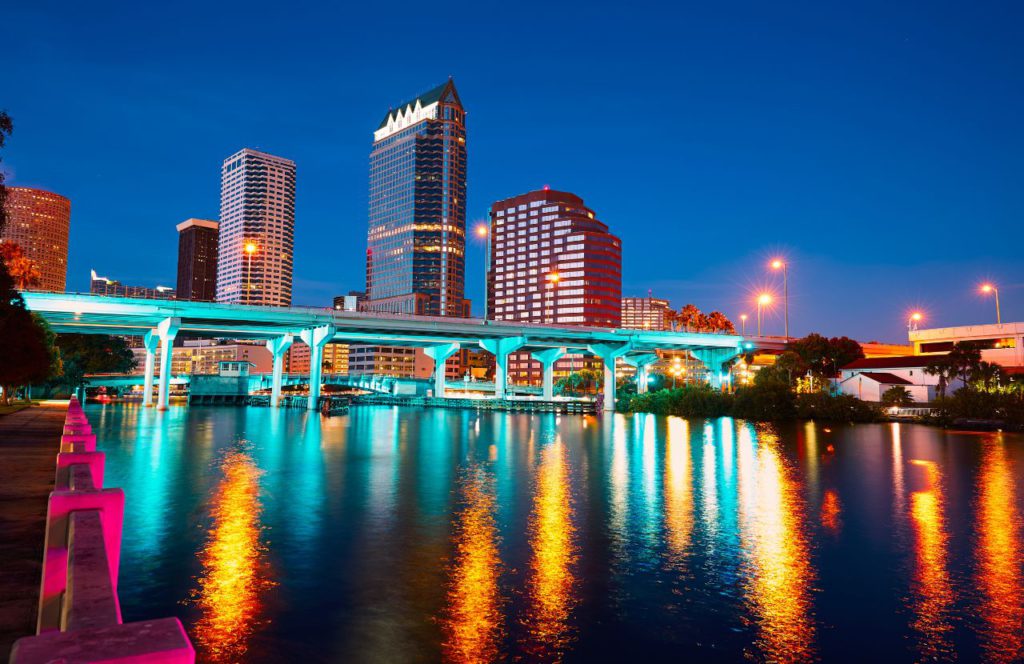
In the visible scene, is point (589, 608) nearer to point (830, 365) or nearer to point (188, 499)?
point (188, 499)

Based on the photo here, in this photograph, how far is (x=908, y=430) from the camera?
61.8m

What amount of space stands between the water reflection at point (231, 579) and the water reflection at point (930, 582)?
33.9 feet

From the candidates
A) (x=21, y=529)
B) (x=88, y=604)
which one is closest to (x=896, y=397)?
(x=21, y=529)

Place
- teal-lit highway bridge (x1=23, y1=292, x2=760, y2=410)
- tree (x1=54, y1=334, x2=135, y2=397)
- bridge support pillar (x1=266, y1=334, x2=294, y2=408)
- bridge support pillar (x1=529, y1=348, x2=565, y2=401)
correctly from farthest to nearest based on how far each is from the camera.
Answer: bridge support pillar (x1=529, y1=348, x2=565, y2=401)
bridge support pillar (x1=266, y1=334, x2=294, y2=408)
tree (x1=54, y1=334, x2=135, y2=397)
teal-lit highway bridge (x1=23, y1=292, x2=760, y2=410)

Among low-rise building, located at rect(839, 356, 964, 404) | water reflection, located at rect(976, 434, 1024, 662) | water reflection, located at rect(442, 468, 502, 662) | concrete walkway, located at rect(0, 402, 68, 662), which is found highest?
low-rise building, located at rect(839, 356, 964, 404)

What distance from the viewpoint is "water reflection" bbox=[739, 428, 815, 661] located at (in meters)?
10.5

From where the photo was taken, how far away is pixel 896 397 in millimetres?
84312

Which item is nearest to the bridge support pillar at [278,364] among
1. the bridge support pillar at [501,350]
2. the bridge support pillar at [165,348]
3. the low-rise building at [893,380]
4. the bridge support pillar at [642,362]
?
the bridge support pillar at [165,348]

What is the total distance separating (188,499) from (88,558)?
18.6 m

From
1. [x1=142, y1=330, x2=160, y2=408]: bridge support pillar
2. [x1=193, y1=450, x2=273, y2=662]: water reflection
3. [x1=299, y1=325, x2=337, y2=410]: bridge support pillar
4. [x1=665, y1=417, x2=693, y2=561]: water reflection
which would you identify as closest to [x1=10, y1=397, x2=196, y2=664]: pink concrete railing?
[x1=193, y1=450, x2=273, y2=662]: water reflection

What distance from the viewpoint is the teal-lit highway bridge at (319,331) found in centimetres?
8281

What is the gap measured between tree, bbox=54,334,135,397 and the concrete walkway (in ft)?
272

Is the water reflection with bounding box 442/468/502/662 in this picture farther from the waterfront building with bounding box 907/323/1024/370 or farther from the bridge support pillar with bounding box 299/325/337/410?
the waterfront building with bounding box 907/323/1024/370

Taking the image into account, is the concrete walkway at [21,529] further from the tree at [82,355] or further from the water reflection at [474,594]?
the tree at [82,355]
